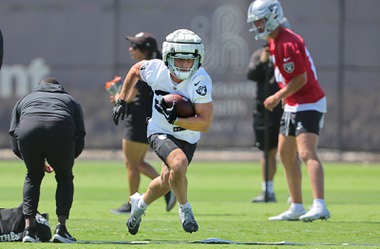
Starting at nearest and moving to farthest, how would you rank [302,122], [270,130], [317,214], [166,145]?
[166,145] < [317,214] < [302,122] < [270,130]

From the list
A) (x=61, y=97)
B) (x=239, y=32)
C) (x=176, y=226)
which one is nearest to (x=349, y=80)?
(x=239, y=32)

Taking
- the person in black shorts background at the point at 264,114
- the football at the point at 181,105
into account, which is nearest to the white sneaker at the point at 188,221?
the football at the point at 181,105

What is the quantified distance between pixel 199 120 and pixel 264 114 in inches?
224

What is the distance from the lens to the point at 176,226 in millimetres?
11000

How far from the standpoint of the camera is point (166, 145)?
378 inches

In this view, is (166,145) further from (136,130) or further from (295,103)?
(136,130)

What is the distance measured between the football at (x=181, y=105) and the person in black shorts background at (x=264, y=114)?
4788 mm

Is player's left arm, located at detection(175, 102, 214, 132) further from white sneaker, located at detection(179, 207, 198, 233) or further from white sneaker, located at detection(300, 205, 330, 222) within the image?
white sneaker, located at detection(300, 205, 330, 222)

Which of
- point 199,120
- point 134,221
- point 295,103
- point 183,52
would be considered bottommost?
point 134,221

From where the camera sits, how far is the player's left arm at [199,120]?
9484 millimetres

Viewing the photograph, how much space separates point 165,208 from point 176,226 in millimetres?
2678

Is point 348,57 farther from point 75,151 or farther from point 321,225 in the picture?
point 75,151

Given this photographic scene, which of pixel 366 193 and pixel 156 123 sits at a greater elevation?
pixel 156 123

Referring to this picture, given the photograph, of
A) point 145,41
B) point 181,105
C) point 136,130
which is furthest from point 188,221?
point 145,41
